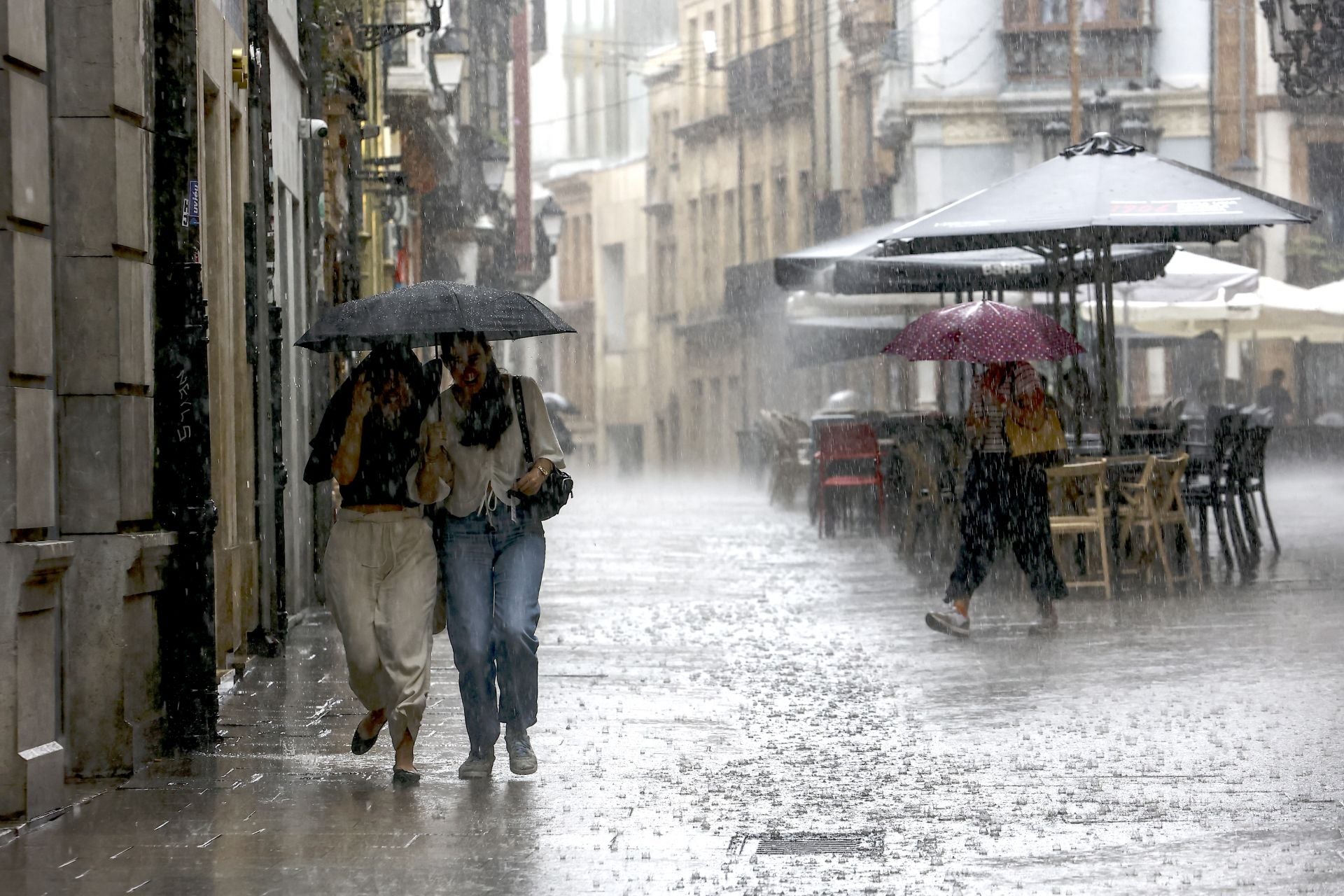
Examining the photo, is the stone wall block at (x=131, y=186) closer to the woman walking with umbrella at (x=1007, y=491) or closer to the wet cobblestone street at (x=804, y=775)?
the wet cobblestone street at (x=804, y=775)

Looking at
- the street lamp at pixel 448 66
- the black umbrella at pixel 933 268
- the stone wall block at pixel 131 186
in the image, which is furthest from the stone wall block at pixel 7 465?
the street lamp at pixel 448 66

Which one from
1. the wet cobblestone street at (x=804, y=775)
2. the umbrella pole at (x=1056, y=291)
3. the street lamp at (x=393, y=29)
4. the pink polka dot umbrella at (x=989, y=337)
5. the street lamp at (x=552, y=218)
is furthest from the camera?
the street lamp at (x=552, y=218)

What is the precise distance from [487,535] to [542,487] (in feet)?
0.90

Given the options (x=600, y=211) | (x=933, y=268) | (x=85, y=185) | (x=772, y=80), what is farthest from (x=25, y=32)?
(x=600, y=211)

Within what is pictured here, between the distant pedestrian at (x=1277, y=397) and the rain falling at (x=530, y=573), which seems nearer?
the rain falling at (x=530, y=573)

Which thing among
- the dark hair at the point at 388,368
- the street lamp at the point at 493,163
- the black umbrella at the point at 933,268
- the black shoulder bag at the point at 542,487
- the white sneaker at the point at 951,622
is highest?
the street lamp at the point at 493,163

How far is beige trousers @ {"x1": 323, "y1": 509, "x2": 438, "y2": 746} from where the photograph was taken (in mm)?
7582

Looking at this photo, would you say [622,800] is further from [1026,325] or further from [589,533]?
[589,533]

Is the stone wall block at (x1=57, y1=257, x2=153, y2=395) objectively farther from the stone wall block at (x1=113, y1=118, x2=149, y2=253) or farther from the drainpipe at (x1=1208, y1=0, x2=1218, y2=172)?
the drainpipe at (x1=1208, y1=0, x2=1218, y2=172)

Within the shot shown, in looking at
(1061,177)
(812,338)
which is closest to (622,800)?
(1061,177)

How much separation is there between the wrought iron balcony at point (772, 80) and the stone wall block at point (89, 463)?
4649 centimetres

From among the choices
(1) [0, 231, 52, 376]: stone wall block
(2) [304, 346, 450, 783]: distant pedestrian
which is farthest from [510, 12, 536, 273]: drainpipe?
(1) [0, 231, 52, 376]: stone wall block

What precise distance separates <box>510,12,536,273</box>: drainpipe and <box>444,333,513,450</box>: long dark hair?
4262cm

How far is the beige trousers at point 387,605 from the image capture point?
24.9 feet
